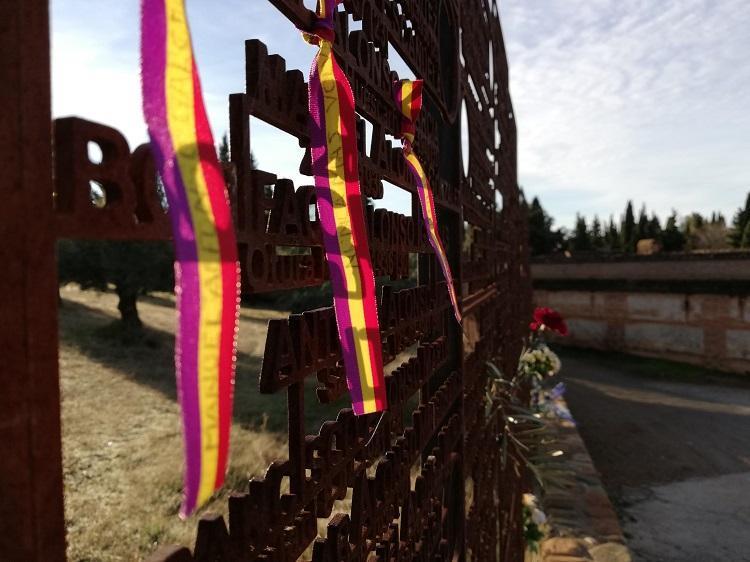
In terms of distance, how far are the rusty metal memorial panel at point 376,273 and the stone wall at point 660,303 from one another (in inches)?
600

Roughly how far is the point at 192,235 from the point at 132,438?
945 cm

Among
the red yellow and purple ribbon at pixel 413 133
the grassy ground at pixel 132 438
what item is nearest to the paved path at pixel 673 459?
the grassy ground at pixel 132 438

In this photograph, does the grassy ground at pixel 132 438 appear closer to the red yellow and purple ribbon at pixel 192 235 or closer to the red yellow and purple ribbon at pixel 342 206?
the red yellow and purple ribbon at pixel 342 206

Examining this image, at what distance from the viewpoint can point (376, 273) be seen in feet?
3.15

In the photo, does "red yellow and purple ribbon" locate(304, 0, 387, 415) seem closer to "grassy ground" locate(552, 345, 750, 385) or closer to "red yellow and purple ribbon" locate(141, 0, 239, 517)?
"red yellow and purple ribbon" locate(141, 0, 239, 517)

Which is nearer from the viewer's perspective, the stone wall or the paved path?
the paved path

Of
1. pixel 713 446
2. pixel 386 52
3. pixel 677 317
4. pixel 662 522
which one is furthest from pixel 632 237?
pixel 386 52

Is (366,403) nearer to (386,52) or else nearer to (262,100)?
(262,100)

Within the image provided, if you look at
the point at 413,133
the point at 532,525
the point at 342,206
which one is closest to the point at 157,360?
the point at 532,525

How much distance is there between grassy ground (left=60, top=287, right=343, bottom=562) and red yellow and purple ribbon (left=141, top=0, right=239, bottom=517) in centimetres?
474

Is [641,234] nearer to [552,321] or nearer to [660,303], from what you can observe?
[660,303]

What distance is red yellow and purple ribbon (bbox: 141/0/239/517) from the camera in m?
0.37

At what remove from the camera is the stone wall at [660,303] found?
14.6m

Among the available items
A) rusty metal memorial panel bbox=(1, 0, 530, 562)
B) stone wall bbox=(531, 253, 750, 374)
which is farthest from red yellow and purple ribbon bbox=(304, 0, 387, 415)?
stone wall bbox=(531, 253, 750, 374)
